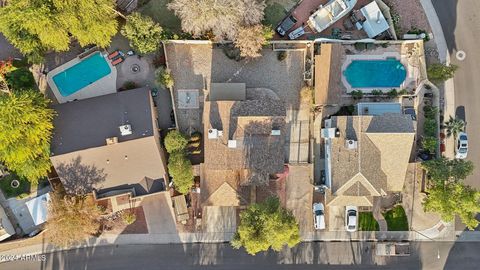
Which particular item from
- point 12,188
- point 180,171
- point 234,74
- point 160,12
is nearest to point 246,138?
point 180,171

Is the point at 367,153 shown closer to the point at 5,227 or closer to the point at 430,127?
the point at 430,127

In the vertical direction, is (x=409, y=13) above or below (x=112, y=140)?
above

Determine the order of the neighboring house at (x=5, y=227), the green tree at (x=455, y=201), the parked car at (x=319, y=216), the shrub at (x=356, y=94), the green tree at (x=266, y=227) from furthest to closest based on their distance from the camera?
the shrub at (x=356, y=94), the parked car at (x=319, y=216), the neighboring house at (x=5, y=227), the green tree at (x=455, y=201), the green tree at (x=266, y=227)

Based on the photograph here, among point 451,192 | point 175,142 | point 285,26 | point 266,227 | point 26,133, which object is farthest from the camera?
point 285,26

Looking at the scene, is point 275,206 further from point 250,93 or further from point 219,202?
point 250,93

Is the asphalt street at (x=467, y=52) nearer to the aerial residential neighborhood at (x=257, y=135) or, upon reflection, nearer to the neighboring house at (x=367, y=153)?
the aerial residential neighborhood at (x=257, y=135)

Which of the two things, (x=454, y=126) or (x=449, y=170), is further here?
(x=454, y=126)

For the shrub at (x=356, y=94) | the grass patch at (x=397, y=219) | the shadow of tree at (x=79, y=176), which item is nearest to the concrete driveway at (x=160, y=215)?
the shadow of tree at (x=79, y=176)
